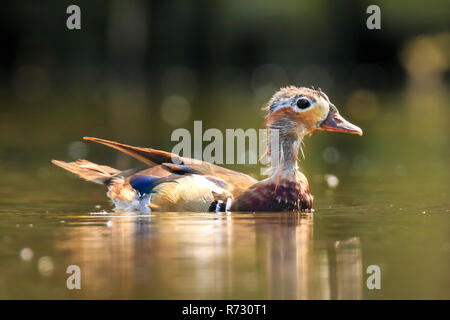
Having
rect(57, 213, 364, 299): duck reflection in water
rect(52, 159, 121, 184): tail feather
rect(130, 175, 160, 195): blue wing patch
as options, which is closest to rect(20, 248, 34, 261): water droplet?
rect(57, 213, 364, 299): duck reflection in water

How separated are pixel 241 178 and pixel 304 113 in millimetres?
1042

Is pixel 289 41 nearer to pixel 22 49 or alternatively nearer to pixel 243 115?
pixel 22 49

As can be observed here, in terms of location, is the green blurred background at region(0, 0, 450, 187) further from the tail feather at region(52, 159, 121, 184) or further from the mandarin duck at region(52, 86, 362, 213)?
the mandarin duck at region(52, 86, 362, 213)

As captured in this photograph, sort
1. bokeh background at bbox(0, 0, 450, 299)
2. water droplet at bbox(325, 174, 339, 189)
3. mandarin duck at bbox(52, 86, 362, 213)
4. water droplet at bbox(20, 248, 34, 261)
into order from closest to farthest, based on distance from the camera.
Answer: bokeh background at bbox(0, 0, 450, 299) → water droplet at bbox(20, 248, 34, 261) → mandarin duck at bbox(52, 86, 362, 213) → water droplet at bbox(325, 174, 339, 189)

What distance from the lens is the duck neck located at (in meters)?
11.8

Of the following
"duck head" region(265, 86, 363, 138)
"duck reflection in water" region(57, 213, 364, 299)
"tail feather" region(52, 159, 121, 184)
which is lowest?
"duck reflection in water" region(57, 213, 364, 299)

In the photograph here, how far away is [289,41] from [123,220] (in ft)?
116

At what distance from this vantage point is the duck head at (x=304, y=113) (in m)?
11.7

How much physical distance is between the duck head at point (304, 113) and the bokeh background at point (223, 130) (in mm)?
1016

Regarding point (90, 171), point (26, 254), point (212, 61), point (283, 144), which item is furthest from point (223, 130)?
point (212, 61)

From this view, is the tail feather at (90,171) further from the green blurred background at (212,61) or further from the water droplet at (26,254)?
the green blurred background at (212,61)

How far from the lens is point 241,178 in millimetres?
11781

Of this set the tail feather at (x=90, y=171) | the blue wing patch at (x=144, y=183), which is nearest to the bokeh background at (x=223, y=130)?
Answer: the tail feather at (x=90, y=171)

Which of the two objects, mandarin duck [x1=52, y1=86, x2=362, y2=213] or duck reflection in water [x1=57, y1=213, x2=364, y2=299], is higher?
mandarin duck [x1=52, y1=86, x2=362, y2=213]
